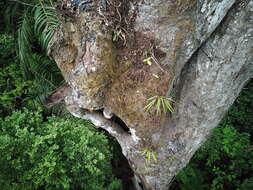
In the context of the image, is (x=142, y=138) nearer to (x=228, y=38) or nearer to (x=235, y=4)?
(x=228, y=38)

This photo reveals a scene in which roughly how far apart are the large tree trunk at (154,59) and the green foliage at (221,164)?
214 centimetres

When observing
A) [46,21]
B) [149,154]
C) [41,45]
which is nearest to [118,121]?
[149,154]

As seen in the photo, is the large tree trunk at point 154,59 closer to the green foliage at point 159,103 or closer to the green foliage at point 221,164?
the green foliage at point 159,103

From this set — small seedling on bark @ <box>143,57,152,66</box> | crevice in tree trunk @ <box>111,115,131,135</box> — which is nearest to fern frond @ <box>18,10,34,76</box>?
crevice in tree trunk @ <box>111,115,131,135</box>

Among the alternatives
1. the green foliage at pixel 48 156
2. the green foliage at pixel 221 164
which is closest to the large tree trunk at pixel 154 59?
the green foliage at pixel 48 156

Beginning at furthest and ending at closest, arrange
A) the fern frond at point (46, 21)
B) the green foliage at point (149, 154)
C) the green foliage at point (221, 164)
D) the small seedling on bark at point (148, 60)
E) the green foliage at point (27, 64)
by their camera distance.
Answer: the green foliage at point (221, 164) → the green foliage at point (27, 64) → the fern frond at point (46, 21) → the green foliage at point (149, 154) → the small seedling on bark at point (148, 60)

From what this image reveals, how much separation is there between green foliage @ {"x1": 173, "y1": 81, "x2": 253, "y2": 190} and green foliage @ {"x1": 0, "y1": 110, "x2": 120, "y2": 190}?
1817 mm

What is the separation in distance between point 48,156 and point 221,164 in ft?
11.5

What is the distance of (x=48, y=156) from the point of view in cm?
242

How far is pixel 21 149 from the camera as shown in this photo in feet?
8.09

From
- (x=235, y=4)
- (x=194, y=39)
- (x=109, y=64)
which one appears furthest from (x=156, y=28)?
(x=235, y=4)

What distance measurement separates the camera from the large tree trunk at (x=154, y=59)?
173 centimetres

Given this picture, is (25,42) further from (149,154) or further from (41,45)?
(149,154)

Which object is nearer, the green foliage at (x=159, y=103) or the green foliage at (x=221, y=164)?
the green foliage at (x=159, y=103)
